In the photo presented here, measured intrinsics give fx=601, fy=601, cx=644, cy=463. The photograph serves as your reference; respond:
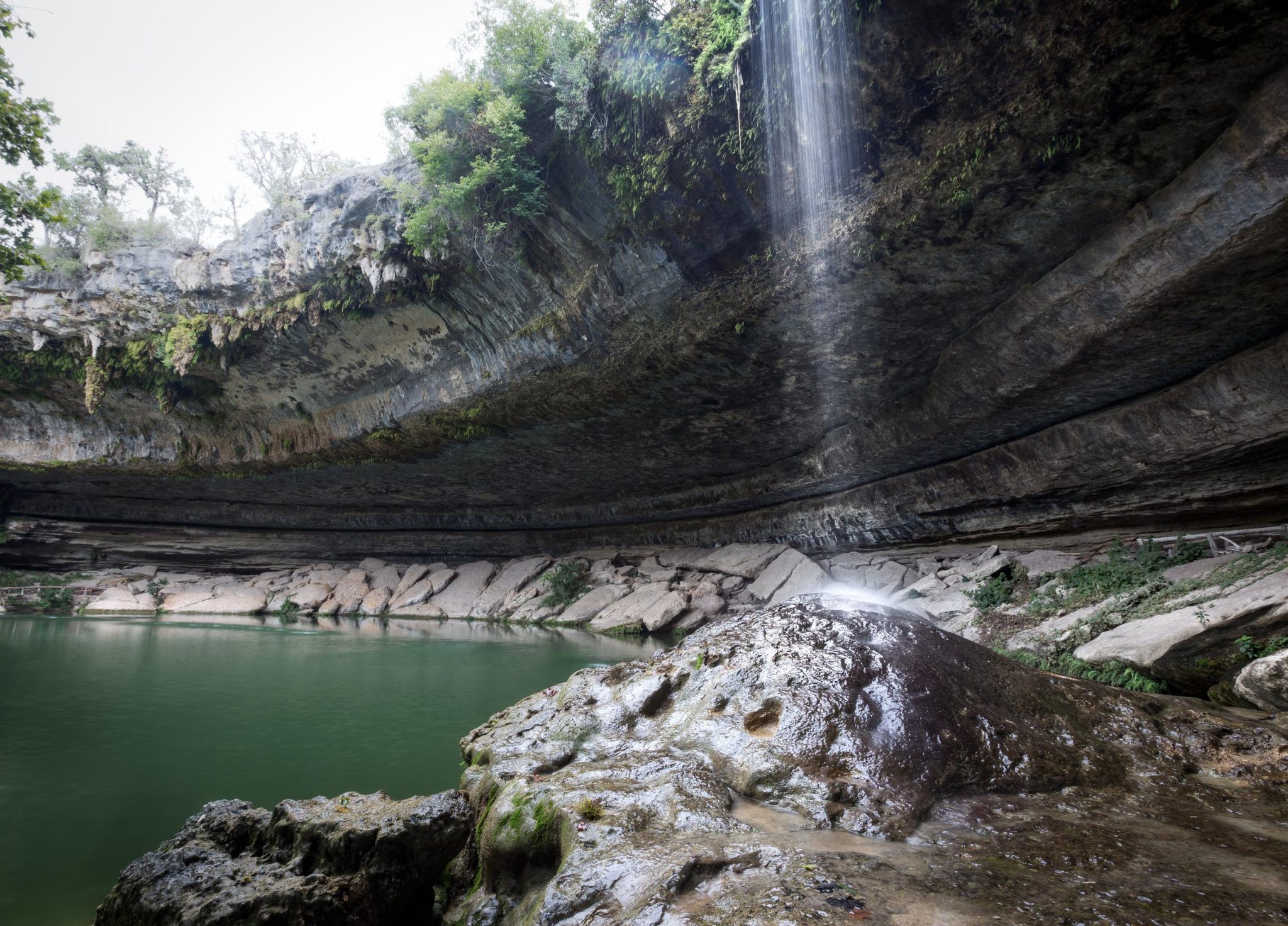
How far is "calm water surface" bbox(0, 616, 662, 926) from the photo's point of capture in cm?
451

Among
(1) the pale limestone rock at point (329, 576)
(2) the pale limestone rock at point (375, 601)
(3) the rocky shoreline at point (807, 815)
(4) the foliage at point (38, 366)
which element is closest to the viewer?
(3) the rocky shoreline at point (807, 815)

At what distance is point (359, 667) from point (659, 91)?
1071 cm

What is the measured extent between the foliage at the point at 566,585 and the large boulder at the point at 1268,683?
50.1 feet

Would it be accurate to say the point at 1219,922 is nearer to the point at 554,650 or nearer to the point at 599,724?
the point at 599,724

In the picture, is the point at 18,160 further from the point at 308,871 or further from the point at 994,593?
the point at 994,593

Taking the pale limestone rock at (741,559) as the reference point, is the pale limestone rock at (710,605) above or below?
below

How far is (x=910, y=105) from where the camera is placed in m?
5.81

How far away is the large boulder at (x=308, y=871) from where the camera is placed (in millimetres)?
2637

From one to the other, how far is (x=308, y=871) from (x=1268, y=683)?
5280mm

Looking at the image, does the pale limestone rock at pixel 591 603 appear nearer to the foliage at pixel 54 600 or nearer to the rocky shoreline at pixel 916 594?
the rocky shoreline at pixel 916 594

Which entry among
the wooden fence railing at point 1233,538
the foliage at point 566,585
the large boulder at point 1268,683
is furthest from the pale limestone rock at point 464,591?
the large boulder at point 1268,683

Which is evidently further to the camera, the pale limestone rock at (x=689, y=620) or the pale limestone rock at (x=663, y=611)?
the pale limestone rock at (x=663, y=611)

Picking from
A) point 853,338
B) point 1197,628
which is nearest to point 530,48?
point 853,338

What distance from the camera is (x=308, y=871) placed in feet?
9.70
